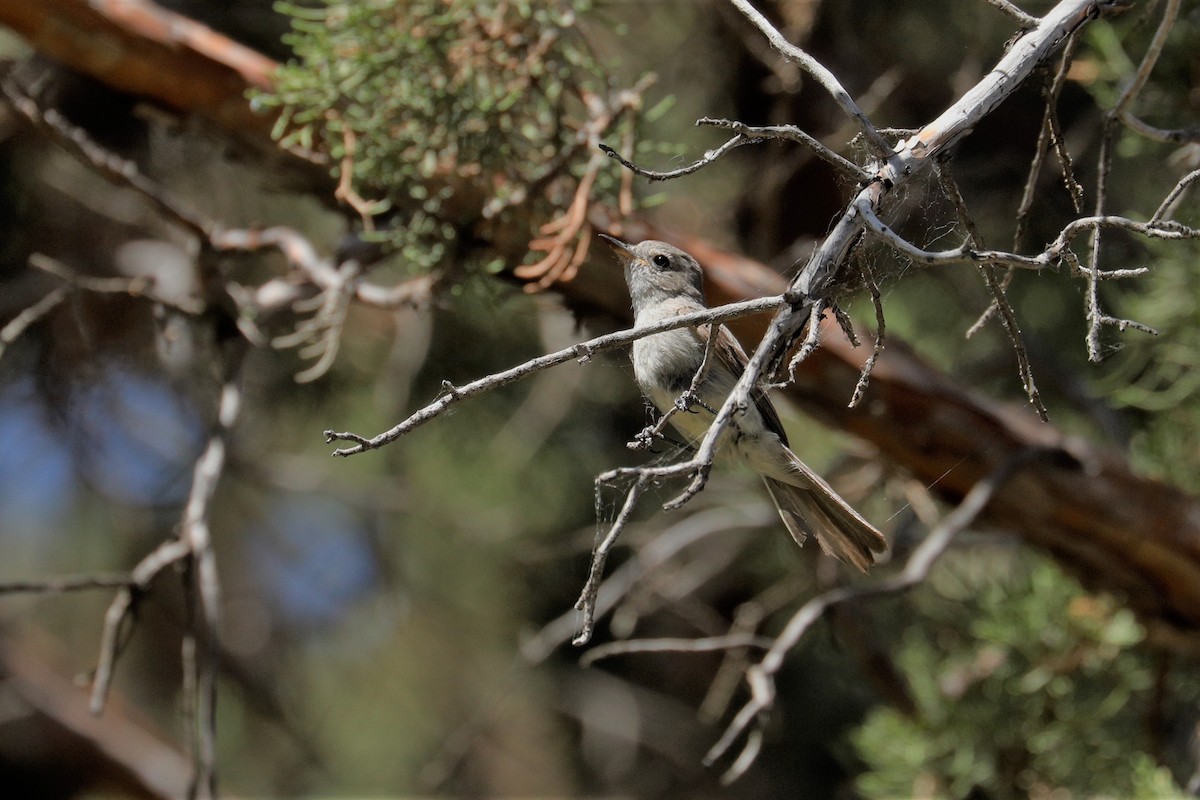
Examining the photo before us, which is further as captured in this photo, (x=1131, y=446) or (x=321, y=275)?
(x=1131, y=446)

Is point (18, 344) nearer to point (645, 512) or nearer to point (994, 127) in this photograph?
point (645, 512)

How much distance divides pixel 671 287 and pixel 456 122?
56cm

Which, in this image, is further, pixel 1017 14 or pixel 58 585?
pixel 58 585

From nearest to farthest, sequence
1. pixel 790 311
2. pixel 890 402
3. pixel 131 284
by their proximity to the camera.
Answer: pixel 790 311 → pixel 131 284 → pixel 890 402

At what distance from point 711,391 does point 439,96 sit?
0.81m

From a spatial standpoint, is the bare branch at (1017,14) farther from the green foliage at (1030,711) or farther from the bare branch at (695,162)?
the green foliage at (1030,711)

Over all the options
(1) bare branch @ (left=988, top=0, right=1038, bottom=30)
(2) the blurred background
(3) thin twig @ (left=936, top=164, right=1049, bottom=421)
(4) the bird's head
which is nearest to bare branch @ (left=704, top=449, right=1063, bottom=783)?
(2) the blurred background

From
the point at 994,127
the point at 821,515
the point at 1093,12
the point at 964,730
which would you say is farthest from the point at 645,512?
the point at 1093,12

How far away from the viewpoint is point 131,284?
7.45 feet

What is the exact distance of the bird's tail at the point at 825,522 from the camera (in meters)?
1.82

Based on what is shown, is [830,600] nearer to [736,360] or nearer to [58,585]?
[736,360]

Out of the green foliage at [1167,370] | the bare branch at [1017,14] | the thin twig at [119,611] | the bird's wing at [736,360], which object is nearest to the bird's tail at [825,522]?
the bird's wing at [736,360]

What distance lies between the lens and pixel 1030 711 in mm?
2949

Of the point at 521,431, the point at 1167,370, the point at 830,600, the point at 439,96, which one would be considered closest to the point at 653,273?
the point at 439,96
